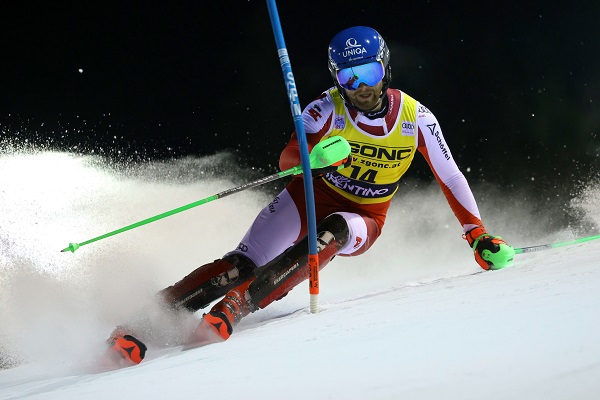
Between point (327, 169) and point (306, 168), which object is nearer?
point (306, 168)

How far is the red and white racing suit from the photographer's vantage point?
3.16 m

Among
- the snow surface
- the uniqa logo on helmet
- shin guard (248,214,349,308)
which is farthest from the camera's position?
the uniqa logo on helmet

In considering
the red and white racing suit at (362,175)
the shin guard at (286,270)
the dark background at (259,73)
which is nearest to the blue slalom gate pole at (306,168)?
the shin guard at (286,270)

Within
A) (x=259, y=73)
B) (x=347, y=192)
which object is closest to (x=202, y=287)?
(x=347, y=192)

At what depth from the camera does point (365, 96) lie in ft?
10.1

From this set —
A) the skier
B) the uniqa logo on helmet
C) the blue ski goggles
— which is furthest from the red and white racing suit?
the uniqa logo on helmet

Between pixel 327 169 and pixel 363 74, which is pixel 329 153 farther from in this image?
pixel 363 74

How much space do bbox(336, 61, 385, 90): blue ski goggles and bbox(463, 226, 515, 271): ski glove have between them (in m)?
0.96

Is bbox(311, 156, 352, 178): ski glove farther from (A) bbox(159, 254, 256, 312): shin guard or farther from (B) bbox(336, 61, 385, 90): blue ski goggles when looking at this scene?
(A) bbox(159, 254, 256, 312): shin guard

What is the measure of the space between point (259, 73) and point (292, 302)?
246 cm

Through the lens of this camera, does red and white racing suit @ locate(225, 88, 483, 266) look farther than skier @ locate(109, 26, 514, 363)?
Yes

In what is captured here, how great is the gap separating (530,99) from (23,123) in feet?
14.9

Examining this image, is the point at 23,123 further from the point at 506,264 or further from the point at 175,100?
the point at 506,264

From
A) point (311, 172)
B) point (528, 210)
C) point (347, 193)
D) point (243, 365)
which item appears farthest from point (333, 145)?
point (528, 210)
